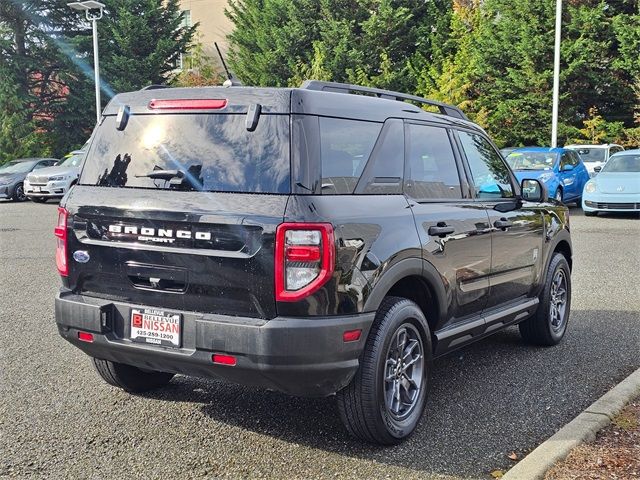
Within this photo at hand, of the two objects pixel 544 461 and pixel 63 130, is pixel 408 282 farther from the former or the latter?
pixel 63 130

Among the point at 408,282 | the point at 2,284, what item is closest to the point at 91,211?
the point at 408,282

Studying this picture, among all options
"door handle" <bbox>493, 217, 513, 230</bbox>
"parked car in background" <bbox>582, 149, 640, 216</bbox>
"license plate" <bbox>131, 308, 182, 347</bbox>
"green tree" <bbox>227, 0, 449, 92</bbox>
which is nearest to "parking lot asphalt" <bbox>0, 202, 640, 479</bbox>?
"license plate" <bbox>131, 308, 182, 347</bbox>

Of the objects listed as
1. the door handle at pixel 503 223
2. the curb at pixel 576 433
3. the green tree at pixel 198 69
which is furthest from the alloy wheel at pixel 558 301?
the green tree at pixel 198 69

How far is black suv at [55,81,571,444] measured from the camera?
128 inches

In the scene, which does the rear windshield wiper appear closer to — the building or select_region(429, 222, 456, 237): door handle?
select_region(429, 222, 456, 237): door handle

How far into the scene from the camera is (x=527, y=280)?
17.5ft

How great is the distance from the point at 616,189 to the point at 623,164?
4.59 ft

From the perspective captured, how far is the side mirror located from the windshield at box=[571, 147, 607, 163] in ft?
58.2

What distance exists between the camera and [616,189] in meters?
15.4

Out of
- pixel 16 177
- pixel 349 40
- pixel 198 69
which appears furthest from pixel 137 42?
pixel 16 177

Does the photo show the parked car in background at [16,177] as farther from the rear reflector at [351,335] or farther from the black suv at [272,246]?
the rear reflector at [351,335]

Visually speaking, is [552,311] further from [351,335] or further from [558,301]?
[351,335]

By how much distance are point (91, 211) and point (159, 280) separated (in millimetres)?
608

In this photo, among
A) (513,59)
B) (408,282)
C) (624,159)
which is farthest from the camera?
(513,59)
